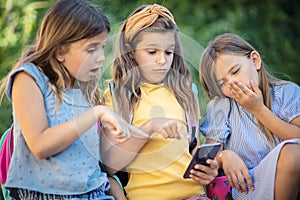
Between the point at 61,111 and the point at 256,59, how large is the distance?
23.4 inches

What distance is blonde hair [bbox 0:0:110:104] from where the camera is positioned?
174 centimetres

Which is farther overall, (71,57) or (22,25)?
(22,25)

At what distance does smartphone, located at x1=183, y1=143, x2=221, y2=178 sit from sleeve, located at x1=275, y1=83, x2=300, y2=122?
0.25 m

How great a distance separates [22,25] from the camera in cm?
336

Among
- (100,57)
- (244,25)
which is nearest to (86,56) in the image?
(100,57)

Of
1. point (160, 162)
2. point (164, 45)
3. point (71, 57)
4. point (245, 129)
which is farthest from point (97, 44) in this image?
point (245, 129)

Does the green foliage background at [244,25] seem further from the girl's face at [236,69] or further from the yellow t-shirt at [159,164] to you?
the yellow t-shirt at [159,164]

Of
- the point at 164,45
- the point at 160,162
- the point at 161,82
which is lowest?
the point at 160,162

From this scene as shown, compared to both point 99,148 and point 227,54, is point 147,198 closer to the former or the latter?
point 99,148

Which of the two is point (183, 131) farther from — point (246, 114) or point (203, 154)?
point (246, 114)

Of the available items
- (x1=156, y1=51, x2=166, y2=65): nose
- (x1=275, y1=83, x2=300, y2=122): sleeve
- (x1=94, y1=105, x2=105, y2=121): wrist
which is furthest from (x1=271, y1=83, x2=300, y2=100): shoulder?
(x1=94, y1=105, x2=105, y2=121): wrist

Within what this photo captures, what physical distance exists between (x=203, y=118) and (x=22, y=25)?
1.64 metres

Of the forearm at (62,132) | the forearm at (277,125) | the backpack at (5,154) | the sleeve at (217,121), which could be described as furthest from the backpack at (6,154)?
the forearm at (277,125)

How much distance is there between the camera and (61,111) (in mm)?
1732
